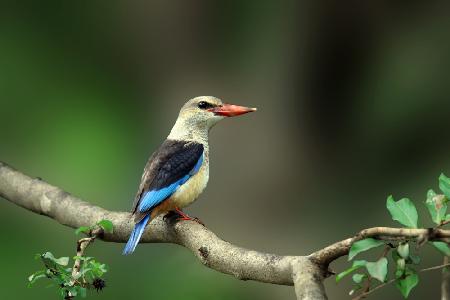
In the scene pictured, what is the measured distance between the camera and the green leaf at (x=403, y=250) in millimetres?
2008

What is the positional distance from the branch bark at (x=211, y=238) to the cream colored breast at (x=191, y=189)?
0.11 m

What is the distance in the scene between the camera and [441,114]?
19.6 feet

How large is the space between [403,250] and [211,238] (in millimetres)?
1158

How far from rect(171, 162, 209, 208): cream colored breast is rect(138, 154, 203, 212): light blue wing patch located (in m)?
0.02

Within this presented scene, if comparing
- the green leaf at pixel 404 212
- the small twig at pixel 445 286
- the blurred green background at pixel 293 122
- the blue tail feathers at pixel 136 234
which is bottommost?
the small twig at pixel 445 286

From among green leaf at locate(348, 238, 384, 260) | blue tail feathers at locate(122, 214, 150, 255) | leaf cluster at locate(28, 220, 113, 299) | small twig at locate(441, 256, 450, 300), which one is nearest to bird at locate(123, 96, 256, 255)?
blue tail feathers at locate(122, 214, 150, 255)

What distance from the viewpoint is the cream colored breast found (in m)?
3.68

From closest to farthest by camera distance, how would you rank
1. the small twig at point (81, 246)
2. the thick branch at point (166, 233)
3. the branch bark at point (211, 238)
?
the branch bark at point (211, 238) < the thick branch at point (166, 233) < the small twig at point (81, 246)

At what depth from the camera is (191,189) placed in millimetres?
3742

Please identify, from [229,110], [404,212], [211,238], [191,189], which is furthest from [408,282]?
[229,110]

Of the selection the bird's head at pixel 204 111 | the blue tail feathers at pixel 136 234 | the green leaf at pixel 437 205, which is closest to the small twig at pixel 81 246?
the blue tail feathers at pixel 136 234

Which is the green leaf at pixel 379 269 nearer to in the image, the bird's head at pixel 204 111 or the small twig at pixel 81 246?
the small twig at pixel 81 246

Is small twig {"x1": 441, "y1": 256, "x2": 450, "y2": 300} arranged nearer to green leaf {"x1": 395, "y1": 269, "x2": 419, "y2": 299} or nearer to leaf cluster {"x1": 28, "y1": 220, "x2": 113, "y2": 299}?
green leaf {"x1": 395, "y1": 269, "x2": 419, "y2": 299}

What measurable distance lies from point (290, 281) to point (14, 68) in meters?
5.10
